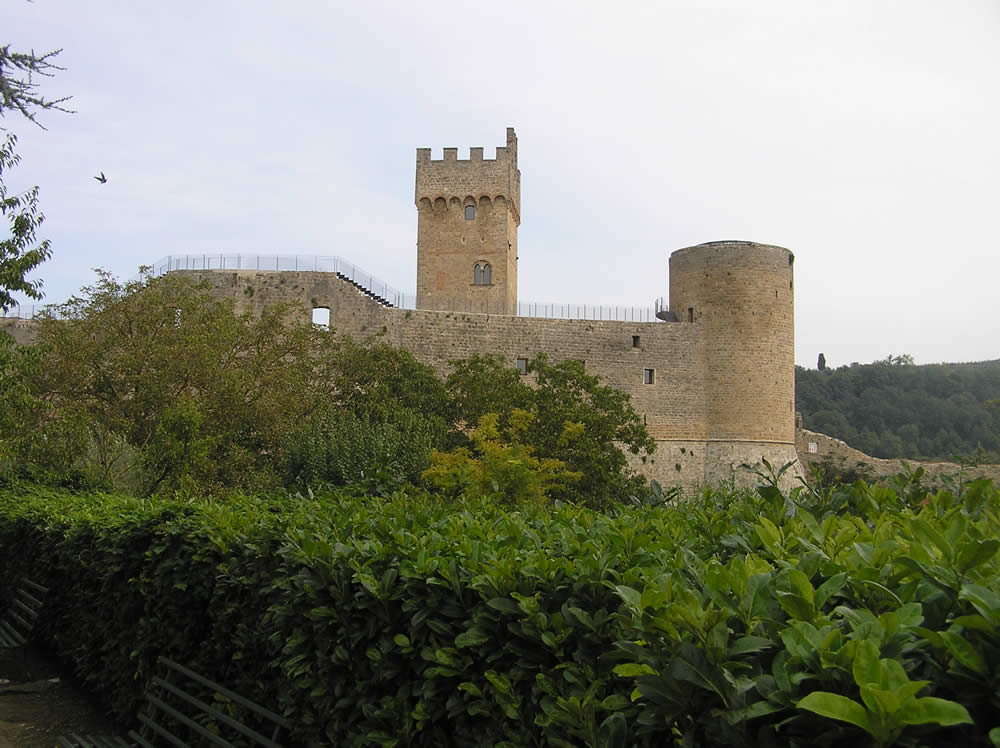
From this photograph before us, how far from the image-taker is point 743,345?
29375 mm

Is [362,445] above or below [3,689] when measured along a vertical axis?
above

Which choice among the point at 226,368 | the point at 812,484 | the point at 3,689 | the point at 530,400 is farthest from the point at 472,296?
the point at 812,484

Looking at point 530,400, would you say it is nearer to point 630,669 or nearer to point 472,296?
point 472,296

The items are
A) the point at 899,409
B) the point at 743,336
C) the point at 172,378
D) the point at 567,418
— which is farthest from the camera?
the point at 899,409

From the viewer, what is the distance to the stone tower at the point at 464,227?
34281mm

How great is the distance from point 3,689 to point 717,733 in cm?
625

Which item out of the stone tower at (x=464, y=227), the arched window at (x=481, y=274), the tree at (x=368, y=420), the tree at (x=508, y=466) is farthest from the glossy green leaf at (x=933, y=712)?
the arched window at (x=481, y=274)

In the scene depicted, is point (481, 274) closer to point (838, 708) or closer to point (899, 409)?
point (899, 409)

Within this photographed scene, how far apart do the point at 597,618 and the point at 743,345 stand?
2814cm

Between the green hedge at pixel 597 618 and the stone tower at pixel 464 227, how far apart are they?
2927cm

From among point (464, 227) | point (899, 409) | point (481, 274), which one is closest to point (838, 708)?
point (481, 274)

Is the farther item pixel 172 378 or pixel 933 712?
pixel 172 378

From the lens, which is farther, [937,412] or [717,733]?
[937,412]

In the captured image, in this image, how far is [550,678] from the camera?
2.40 meters
